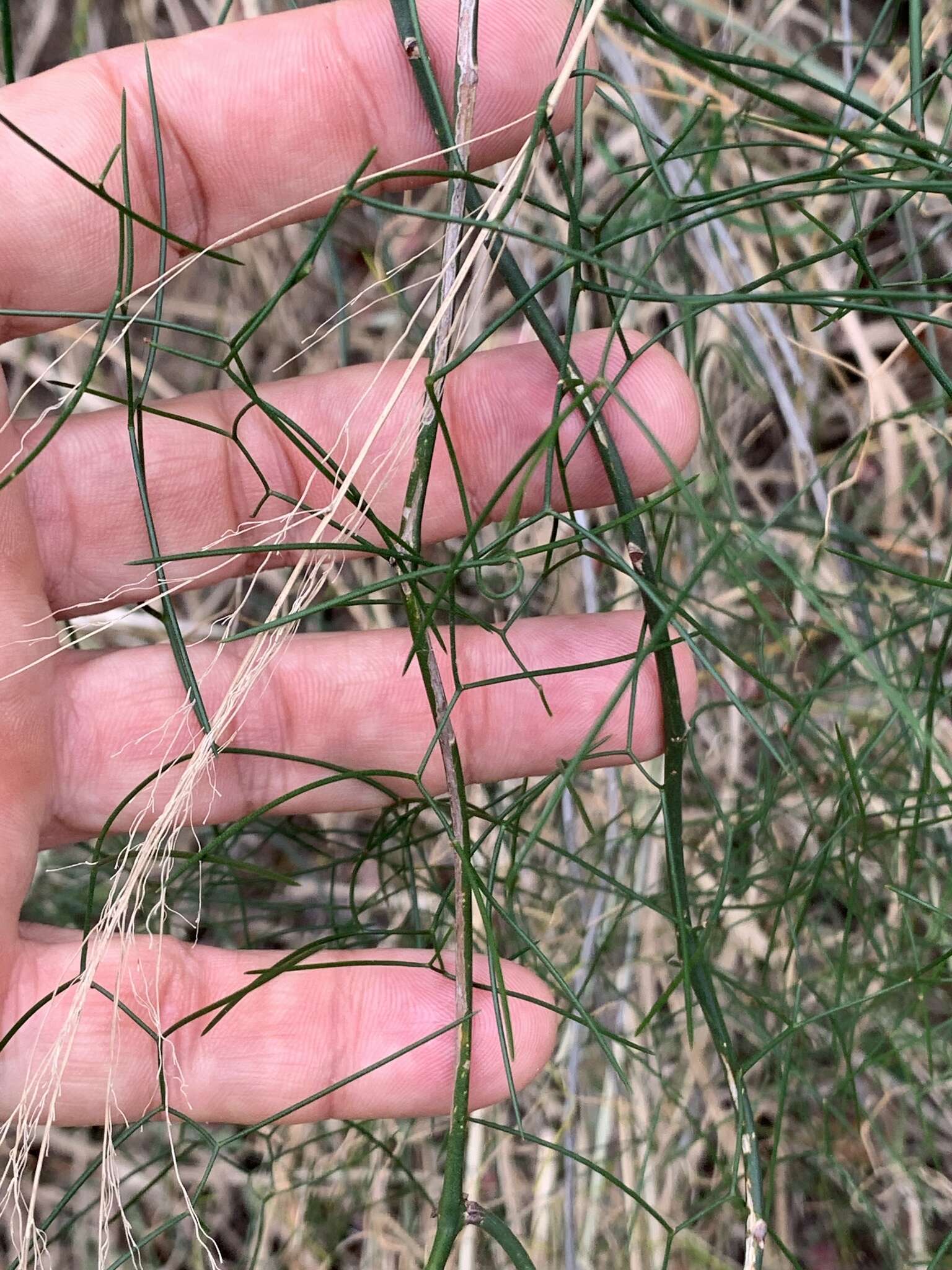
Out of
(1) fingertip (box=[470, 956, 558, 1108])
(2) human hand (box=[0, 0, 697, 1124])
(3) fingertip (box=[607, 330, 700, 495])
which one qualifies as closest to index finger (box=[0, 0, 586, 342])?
(2) human hand (box=[0, 0, 697, 1124])

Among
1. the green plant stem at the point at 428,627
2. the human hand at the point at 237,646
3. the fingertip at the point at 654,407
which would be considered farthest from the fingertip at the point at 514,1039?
the fingertip at the point at 654,407

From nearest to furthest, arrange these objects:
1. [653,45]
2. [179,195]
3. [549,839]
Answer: [179,195] < [653,45] < [549,839]

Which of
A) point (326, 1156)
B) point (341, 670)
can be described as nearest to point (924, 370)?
point (341, 670)

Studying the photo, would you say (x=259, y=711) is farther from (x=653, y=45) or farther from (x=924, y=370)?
(x=924, y=370)

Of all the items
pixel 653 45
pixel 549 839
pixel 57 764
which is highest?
pixel 653 45

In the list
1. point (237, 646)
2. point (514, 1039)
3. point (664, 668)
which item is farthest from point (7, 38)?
point (514, 1039)

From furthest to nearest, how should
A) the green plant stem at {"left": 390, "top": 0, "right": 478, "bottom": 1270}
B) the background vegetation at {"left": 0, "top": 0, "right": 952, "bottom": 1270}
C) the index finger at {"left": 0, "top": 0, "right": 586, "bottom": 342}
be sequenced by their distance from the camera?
1. the background vegetation at {"left": 0, "top": 0, "right": 952, "bottom": 1270}
2. the index finger at {"left": 0, "top": 0, "right": 586, "bottom": 342}
3. the green plant stem at {"left": 390, "top": 0, "right": 478, "bottom": 1270}

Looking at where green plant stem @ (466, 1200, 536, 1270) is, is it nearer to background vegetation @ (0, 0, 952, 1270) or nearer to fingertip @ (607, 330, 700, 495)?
background vegetation @ (0, 0, 952, 1270)

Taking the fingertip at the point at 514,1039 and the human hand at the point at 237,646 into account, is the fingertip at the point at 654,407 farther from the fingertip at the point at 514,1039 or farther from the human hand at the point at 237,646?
the fingertip at the point at 514,1039

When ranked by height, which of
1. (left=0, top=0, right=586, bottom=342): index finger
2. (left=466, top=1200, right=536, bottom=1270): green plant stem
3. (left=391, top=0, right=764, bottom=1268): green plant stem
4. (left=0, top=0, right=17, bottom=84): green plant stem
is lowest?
(left=466, top=1200, right=536, bottom=1270): green plant stem
